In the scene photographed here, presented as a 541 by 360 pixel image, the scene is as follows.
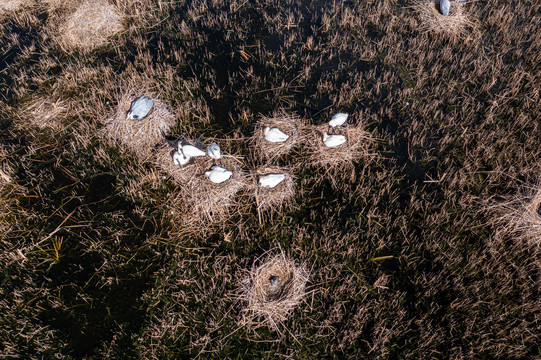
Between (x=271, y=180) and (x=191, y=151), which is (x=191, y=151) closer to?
(x=191, y=151)

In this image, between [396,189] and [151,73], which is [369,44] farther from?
[151,73]

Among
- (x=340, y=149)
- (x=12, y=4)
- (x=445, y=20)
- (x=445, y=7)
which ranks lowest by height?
(x=340, y=149)

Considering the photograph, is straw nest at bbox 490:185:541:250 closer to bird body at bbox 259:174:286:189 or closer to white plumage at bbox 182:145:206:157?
bird body at bbox 259:174:286:189

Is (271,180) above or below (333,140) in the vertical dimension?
below

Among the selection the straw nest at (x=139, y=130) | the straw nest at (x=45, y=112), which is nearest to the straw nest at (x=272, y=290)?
the straw nest at (x=139, y=130)

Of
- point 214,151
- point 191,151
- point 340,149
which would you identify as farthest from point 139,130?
point 340,149

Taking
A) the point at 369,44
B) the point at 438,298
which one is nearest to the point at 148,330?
the point at 438,298
